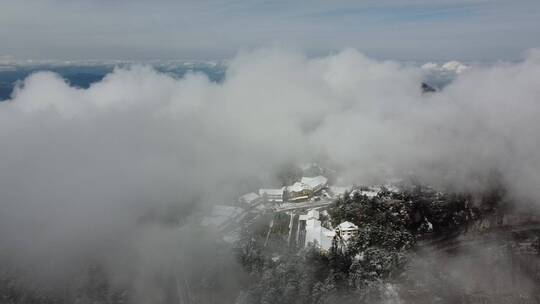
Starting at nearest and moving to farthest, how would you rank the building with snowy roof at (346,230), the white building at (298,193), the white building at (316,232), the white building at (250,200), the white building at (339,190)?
the white building at (316,232), the building with snowy roof at (346,230), the white building at (250,200), the white building at (339,190), the white building at (298,193)

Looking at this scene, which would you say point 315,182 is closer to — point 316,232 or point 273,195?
point 273,195

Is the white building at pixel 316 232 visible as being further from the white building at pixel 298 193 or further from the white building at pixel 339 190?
the white building at pixel 339 190

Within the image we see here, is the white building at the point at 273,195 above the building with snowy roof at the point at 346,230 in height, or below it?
above

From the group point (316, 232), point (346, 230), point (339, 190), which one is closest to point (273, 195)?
point (339, 190)

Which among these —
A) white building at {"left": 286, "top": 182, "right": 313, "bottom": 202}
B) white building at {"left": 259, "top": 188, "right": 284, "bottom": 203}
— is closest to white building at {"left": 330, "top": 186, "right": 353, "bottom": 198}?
white building at {"left": 286, "top": 182, "right": 313, "bottom": 202}

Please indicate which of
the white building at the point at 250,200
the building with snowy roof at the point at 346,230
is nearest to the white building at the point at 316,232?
the building with snowy roof at the point at 346,230

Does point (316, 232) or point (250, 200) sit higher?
point (250, 200)
